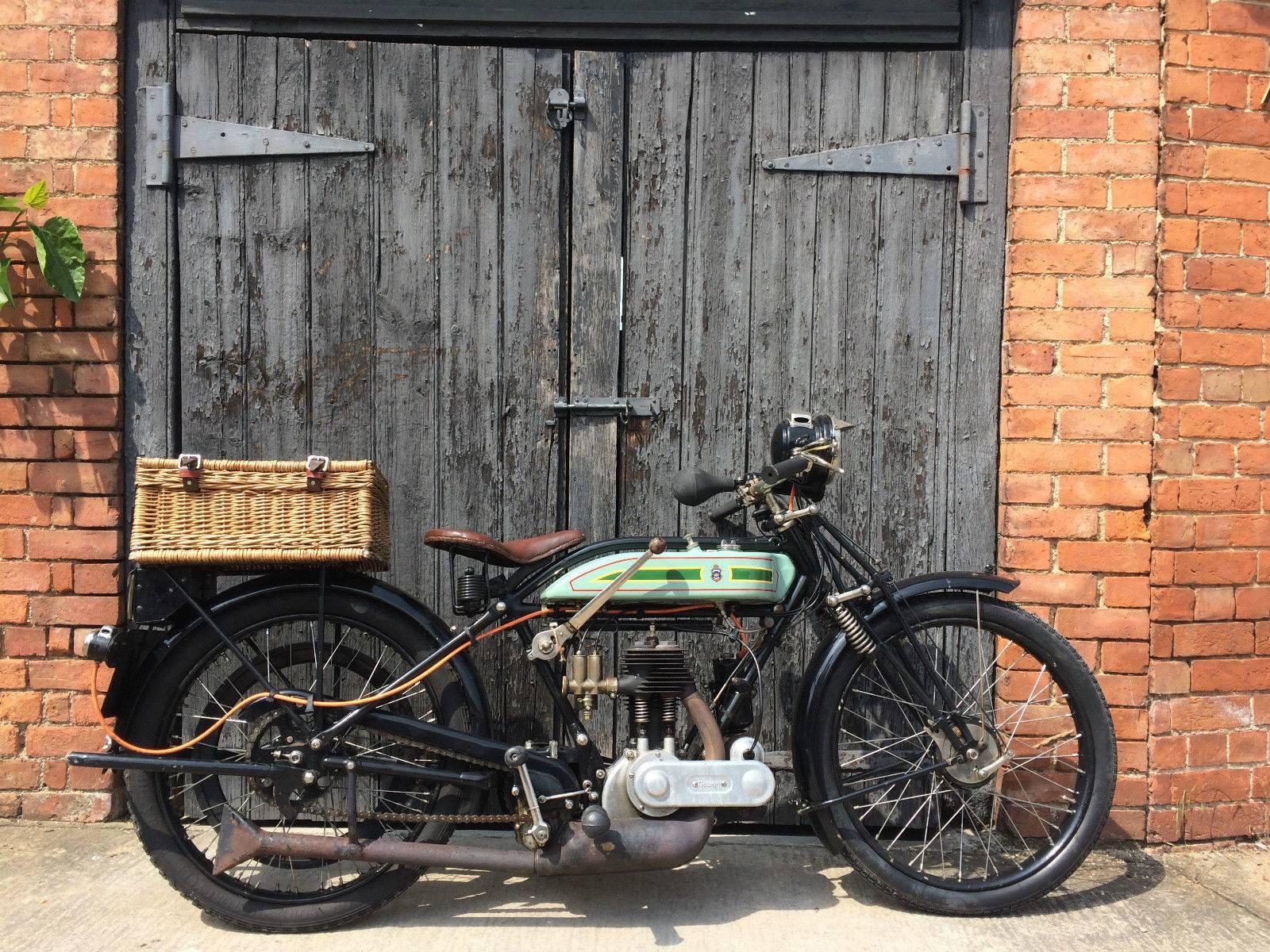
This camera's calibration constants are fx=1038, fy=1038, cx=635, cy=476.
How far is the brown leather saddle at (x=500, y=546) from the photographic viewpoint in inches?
111

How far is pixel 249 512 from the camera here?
276 centimetres

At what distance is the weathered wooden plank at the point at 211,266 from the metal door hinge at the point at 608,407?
3.48ft

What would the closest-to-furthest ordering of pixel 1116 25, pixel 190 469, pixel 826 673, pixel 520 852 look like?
pixel 190 469
pixel 520 852
pixel 826 673
pixel 1116 25

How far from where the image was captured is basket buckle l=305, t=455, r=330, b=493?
2.73 m

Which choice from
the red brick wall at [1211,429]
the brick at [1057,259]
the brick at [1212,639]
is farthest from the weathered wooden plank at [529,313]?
the brick at [1212,639]

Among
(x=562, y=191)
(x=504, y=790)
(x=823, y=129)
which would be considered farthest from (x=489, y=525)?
(x=823, y=129)

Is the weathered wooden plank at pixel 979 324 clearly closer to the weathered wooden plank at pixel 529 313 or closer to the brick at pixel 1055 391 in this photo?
the brick at pixel 1055 391

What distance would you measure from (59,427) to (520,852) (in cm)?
202

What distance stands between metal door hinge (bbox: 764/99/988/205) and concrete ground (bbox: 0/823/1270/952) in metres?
2.22

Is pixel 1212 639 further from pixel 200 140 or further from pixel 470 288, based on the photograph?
pixel 200 140

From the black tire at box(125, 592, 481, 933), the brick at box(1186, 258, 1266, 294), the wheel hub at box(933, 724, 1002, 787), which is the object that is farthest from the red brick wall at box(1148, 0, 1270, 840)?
the black tire at box(125, 592, 481, 933)

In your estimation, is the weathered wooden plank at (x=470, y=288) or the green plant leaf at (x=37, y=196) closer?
the green plant leaf at (x=37, y=196)

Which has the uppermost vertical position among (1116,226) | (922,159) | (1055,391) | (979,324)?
(922,159)

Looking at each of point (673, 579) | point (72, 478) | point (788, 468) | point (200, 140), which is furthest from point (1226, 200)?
point (72, 478)
